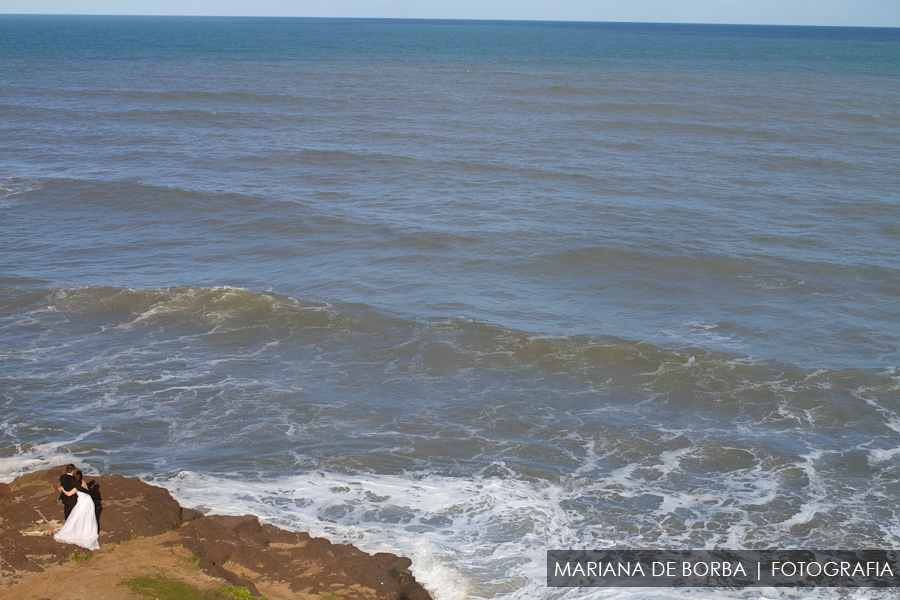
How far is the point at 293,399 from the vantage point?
567 inches

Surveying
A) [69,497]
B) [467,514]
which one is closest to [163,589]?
[69,497]

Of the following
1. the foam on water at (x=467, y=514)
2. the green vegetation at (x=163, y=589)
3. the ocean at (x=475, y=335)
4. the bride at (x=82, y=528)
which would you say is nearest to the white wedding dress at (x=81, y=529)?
the bride at (x=82, y=528)

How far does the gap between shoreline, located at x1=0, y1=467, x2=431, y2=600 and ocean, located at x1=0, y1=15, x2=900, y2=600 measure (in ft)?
2.93

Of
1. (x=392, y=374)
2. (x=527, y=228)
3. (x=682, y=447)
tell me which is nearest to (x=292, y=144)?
(x=527, y=228)

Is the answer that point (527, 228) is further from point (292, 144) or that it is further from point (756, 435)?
point (292, 144)

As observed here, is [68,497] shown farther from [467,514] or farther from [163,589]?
[467,514]

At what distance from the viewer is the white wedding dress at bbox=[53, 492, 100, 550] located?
28.5ft

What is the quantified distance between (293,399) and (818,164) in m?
27.1

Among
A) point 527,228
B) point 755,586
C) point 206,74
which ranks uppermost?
point 206,74

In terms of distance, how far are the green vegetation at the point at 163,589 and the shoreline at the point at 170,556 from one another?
2 centimetres

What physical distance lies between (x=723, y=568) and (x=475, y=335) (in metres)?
8.17

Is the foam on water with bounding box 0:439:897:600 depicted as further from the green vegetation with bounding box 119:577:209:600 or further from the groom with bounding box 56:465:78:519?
the green vegetation with bounding box 119:577:209:600

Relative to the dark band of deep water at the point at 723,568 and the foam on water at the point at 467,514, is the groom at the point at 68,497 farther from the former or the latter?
the dark band of deep water at the point at 723,568

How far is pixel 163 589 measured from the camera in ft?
26.5
